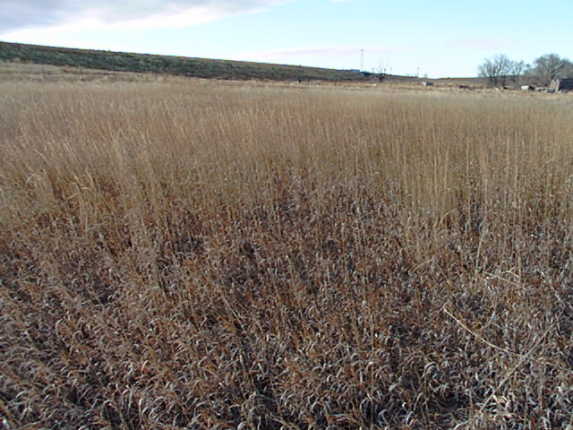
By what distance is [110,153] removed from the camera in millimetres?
3570

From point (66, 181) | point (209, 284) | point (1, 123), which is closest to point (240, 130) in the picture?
point (66, 181)

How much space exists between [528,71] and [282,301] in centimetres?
8443

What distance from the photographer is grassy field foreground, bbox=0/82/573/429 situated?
54.1 inches

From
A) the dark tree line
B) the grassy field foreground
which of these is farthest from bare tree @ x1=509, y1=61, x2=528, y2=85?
the grassy field foreground

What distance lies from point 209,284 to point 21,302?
46.6 inches

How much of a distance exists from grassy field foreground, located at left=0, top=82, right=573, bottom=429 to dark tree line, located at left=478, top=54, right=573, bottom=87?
71.6 m

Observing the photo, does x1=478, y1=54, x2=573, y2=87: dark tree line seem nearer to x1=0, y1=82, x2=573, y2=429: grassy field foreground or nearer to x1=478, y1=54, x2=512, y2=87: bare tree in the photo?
x1=478, y1=54, x2=512, y2=87: bare tree

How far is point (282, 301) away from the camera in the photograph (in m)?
1.92

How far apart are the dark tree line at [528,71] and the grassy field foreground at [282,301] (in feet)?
235

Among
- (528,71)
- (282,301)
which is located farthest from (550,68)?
(282,301)

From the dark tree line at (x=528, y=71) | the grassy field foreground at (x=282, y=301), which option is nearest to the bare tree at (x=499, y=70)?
the dark tree line at (x=528, y=71)

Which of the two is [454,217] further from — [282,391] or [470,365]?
[282,391]

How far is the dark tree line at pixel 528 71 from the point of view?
2259 inches

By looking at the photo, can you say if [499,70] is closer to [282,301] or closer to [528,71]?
[528,71]
